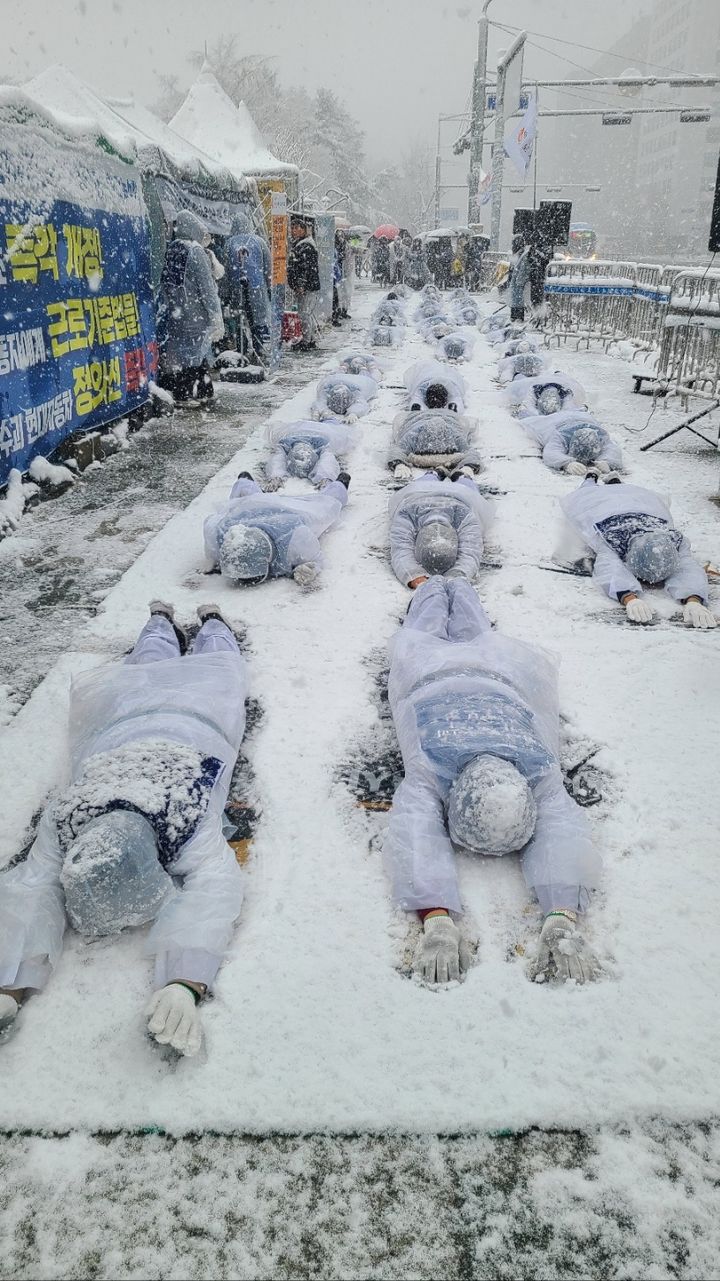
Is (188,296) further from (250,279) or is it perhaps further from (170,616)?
(170,616)

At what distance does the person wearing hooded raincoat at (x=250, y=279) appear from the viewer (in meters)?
10.9

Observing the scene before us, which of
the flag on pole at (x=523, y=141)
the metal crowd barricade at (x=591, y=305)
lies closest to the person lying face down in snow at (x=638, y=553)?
the metal crowd barricade at (x=591, y=305)

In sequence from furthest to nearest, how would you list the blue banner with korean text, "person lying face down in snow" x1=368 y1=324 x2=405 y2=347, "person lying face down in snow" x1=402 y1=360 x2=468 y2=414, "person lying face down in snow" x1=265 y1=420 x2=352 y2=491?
1. "person lying face down in snow" x1=368 y1=324 x2=405 y2=347
2. "person lying face down in snow" x1=402 y1=360 x2=468 y2=414
3. "person lying face down in snow" x1=265 y1=420 x2=352 y2=491
4. the blue banner with korean text

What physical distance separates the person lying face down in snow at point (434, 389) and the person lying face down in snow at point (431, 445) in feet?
1.28

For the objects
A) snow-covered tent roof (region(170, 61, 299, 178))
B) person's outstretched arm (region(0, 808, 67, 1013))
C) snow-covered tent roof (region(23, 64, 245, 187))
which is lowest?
person's outstretched arm (region(0, 808, 67, 1013))

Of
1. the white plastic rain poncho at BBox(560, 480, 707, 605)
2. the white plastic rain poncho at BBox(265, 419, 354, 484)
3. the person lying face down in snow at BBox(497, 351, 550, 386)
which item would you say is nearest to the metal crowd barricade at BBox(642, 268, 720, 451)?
the person lying face down in snow at BBox(497, 351, 550, 386)

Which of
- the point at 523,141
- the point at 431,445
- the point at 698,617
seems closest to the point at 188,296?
the point at 431,445

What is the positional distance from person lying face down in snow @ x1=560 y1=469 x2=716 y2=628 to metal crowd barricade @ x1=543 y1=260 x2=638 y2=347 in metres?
11.4

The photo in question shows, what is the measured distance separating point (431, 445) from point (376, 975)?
6032mm

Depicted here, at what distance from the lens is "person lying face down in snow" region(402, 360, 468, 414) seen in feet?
27.3

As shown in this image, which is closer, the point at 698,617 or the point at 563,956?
the point at 563,956

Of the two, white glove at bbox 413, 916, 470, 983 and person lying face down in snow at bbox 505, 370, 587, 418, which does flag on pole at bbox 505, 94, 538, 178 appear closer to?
person lying face down in snow at bbox 505, 370, 587, 418

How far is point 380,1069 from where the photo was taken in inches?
78.2

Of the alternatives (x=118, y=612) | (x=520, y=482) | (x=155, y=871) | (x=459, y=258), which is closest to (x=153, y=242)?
(x=520, y=482)
